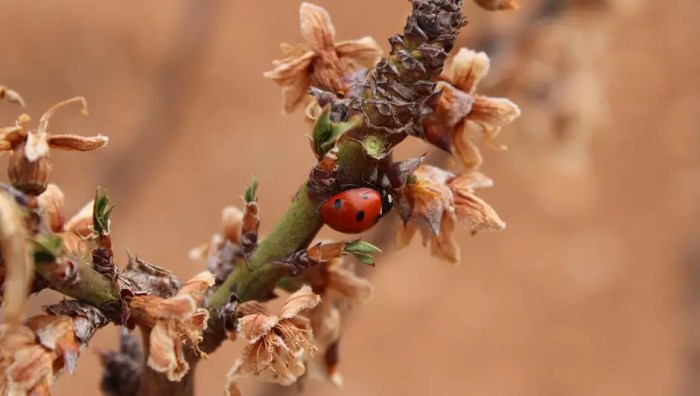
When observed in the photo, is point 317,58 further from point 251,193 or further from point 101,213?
point 101,213

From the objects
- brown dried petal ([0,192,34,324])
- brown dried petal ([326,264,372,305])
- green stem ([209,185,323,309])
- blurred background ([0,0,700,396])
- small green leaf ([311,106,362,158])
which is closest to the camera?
brown dried petal ([0,192,34,324])

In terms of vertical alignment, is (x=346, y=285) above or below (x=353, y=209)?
below

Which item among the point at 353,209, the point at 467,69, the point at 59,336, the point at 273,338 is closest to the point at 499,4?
the point at 467,69

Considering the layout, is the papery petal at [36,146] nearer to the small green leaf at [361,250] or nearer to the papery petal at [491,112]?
the small green leaf at [361,250]

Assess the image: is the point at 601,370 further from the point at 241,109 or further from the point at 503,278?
the point at 241,109

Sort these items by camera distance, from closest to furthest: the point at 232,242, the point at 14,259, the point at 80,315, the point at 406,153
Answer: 1. the point at 14,259
2. the point at 80,315
3. the point at 232,242
4. the point at 406,153

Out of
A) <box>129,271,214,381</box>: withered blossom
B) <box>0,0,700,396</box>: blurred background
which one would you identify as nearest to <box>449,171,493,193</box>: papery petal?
<box>129,271,214,381</box>: withered blossom

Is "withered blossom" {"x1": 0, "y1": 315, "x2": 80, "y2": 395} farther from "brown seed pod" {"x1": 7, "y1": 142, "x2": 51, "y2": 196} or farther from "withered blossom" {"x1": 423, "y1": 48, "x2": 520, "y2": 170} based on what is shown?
"withered blossom" {"x1": 423, "y1": 48, "x2": 520, "y2": 170}

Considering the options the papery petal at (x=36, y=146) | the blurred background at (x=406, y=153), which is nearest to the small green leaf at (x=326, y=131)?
the papery petal at (x=36, y=146)
